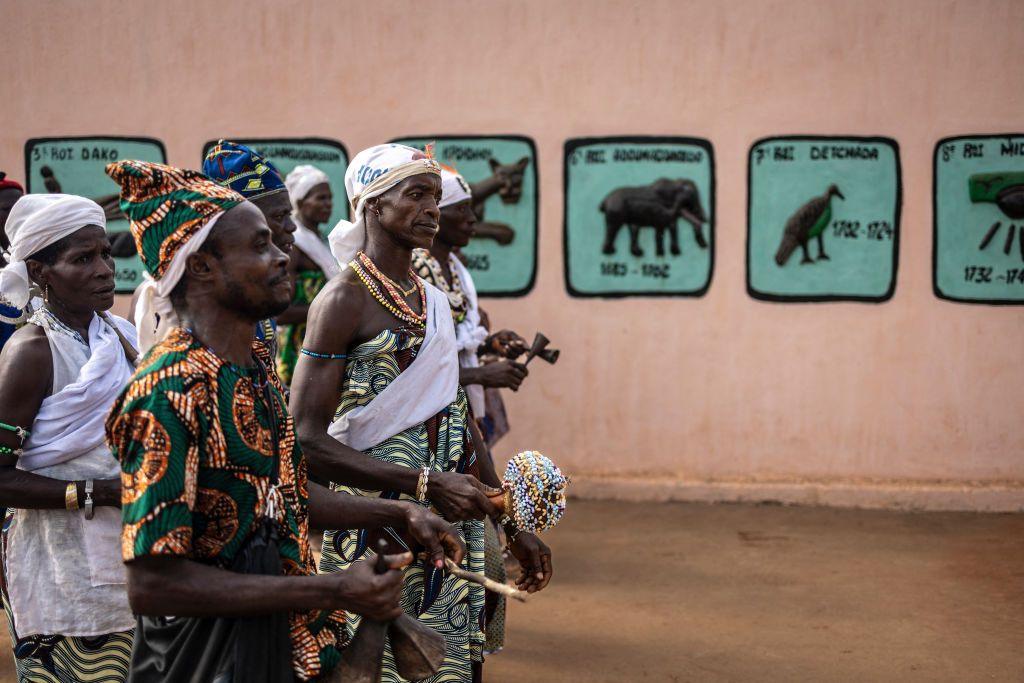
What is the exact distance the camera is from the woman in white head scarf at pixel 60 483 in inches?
121

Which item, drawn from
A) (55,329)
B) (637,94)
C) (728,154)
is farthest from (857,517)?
(55,329)

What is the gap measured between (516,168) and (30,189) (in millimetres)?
3535

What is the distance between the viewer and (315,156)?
26.0 ft

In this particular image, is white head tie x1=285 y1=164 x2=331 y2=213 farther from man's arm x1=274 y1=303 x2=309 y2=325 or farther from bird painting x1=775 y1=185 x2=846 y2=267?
bird painting x1=775 y1=185 x2=846 y2=267

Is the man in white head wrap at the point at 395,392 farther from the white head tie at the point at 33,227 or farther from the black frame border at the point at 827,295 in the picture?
the black frame border at the point at 827,295

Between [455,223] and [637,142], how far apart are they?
294 cm

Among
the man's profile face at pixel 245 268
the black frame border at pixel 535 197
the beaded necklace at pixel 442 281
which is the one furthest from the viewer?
the black frame border at pixel 535 197

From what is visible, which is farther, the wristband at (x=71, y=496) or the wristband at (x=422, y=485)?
the wristband at (x=422, y=485)

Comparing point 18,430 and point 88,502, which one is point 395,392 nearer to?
point 88,502

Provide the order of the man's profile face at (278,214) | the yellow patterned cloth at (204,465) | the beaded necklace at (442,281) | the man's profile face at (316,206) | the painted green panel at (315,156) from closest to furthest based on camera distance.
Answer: the yellow patterned cloth at (204,465)
the man's profile face at (278,214)
the beaded necklace at (442,281)
the man's profile face at (316,206)
the painted green panel at (315,156)

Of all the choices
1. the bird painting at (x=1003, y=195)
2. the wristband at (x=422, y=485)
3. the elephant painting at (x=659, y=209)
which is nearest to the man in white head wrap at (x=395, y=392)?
the wristband at (x=422, y=485)

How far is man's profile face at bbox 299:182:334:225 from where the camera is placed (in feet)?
22.1

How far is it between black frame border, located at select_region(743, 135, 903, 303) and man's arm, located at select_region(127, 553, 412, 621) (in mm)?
5804

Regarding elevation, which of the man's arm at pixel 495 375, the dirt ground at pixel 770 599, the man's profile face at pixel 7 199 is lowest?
the dirt ground at pixel 770 599
